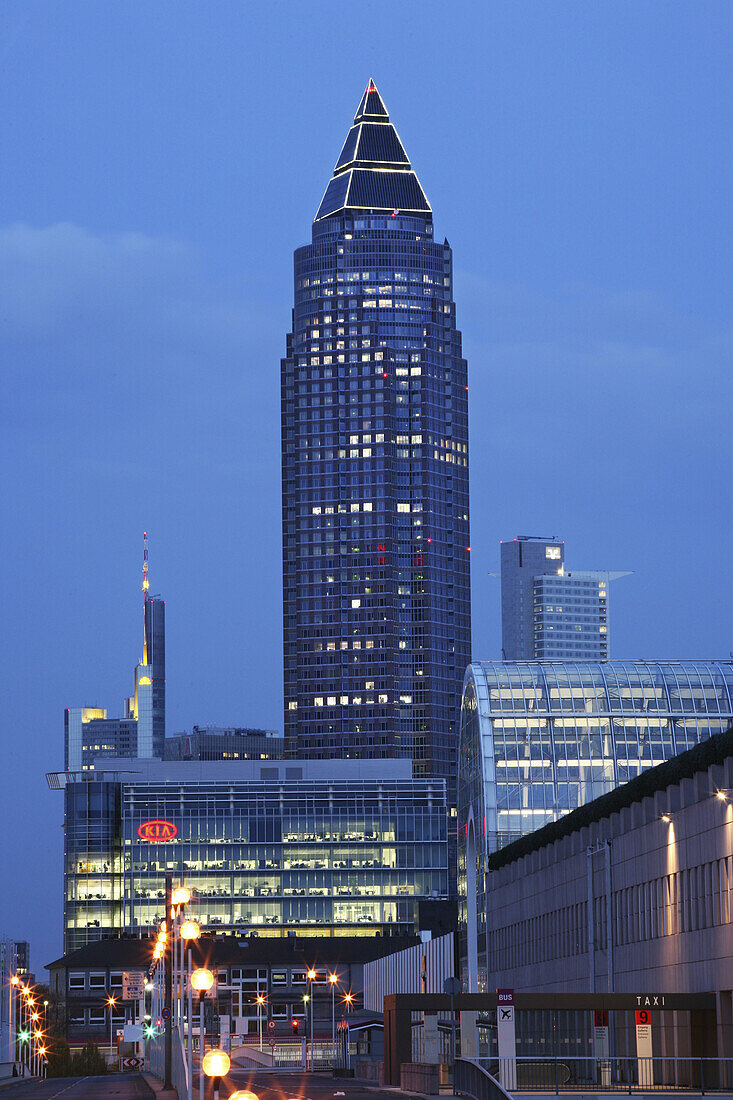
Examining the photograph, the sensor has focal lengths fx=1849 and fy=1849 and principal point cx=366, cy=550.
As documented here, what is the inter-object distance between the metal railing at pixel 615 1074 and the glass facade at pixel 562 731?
7307cm

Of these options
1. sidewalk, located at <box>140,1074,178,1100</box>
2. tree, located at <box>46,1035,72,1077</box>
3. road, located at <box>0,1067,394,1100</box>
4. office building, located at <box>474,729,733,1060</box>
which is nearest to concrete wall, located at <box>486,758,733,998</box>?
office building, located at <box>474,729,733,1060</box>

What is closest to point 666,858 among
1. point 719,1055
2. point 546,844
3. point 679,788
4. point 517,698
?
point 679,788

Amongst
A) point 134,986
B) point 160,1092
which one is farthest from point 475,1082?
point 134,986

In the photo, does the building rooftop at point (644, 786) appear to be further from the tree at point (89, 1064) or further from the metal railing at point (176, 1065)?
the tree at point (89, 1064)

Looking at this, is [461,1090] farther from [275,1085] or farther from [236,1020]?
[236,1020]

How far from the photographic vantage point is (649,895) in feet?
260

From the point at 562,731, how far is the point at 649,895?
67964mm

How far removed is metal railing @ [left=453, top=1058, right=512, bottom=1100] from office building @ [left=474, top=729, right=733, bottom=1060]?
9.15m

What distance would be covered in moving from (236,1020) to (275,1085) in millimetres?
84765

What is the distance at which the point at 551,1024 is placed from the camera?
7819cm

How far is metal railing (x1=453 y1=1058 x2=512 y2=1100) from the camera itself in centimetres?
5097

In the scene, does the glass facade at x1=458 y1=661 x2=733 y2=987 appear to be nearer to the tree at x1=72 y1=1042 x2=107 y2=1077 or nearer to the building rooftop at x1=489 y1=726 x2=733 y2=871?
the building rooftop at x1=489 y1=726 x2=733 y2=871

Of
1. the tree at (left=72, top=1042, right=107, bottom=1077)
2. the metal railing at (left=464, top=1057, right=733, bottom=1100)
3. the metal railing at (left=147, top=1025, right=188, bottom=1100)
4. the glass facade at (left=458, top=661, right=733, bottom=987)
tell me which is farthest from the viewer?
the tree at (left=72, top=1042, right=107, bottom=1077)

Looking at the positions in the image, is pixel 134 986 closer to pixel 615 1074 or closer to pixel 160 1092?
pixel 160 1092
